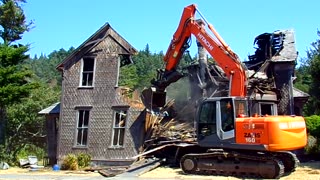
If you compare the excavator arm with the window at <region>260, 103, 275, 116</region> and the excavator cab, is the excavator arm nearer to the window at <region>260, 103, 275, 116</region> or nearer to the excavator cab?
the excavator cab

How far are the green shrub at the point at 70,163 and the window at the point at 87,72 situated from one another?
12.5 feet

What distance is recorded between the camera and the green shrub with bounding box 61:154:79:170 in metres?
19.6

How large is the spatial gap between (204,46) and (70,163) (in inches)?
319

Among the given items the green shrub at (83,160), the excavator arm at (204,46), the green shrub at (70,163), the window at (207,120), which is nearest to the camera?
the window at (207,120)

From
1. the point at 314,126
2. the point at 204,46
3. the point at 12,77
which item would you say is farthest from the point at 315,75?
the point at 12,77

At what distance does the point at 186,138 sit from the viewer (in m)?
19.1

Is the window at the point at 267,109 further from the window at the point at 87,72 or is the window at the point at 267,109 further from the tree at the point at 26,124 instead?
the tree at the point at 26,124

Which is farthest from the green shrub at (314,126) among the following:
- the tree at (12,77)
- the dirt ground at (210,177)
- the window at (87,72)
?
the tree at (12,77)

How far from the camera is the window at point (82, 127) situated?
21219 mm

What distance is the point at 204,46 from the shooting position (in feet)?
61.2

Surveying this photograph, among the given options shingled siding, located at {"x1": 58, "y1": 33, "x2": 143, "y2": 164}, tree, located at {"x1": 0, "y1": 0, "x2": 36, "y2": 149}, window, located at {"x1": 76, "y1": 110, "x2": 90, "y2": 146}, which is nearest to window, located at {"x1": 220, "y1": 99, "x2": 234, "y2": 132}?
shingled siding, located at {"x1": 58, "y1": 33, "x2": 143, "y2": 164}

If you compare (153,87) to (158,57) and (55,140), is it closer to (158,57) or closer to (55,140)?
(55,140)

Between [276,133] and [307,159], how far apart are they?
29.8ft

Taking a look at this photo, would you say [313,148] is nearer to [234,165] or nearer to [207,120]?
[234,165]
